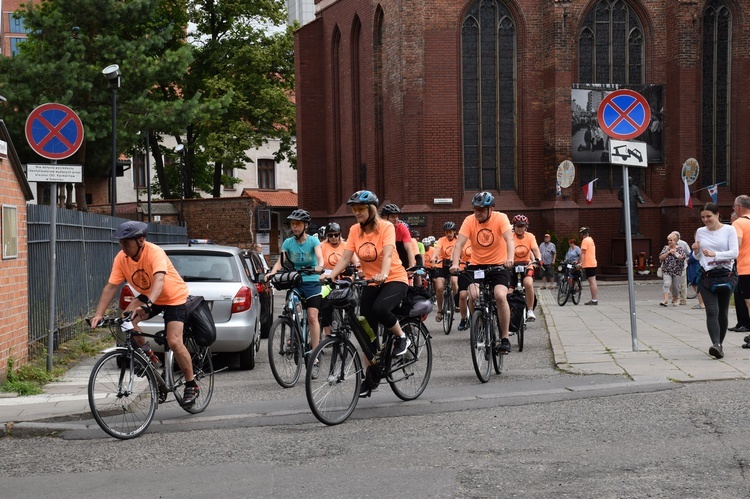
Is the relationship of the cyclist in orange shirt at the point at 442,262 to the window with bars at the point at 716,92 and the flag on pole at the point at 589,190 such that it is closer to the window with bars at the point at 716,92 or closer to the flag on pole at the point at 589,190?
the flag on pole at the point at 589,190

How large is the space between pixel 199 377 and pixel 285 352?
170 centimetres

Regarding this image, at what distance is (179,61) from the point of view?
32188 mm

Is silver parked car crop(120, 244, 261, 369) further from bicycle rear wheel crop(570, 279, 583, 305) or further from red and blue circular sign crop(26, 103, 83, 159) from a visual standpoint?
bicycle rear wheel crop(570, 279, 583, 305)

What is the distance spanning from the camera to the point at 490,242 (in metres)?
10.5

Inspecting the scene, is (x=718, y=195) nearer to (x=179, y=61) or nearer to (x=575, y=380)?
(x=179, y=61)

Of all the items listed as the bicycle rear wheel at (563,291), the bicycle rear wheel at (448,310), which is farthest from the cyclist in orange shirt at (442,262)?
the bicycle rear wheel at (563,291)

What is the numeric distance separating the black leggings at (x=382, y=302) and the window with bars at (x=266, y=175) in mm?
66037

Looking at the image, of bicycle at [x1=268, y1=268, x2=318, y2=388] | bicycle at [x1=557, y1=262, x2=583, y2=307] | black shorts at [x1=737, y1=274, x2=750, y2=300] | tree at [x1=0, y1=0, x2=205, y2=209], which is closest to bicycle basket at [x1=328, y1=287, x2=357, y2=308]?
bicycle at [x1=268, y1=268, x2=318, y2=388]

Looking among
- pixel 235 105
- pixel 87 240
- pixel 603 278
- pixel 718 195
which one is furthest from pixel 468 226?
pixel 235 105

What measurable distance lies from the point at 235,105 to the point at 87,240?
97.1ft

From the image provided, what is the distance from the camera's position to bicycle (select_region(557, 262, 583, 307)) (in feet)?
74.5

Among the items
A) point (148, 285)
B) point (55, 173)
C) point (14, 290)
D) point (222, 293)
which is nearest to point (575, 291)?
point (222, 293)

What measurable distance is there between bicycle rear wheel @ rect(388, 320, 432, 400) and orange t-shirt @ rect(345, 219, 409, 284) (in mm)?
504

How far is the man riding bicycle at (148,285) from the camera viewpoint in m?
7.40
